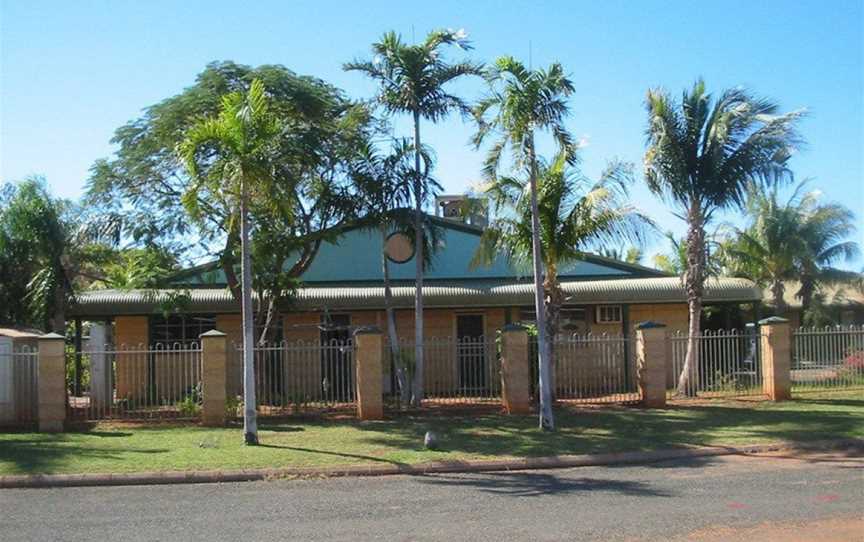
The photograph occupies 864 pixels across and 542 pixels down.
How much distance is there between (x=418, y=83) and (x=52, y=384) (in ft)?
30.9

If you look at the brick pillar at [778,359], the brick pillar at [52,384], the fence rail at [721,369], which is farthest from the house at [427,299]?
the brick pillar at [52,384]

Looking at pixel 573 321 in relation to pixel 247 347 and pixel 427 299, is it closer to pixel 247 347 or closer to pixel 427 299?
pixel 427 299

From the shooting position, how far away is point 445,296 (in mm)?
21984

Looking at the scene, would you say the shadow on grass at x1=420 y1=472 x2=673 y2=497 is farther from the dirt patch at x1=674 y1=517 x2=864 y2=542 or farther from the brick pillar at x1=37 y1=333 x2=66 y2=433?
the brick pillar at x1=37 y1=333 x2=66 y2=433

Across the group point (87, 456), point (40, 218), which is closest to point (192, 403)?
point (87, 456)

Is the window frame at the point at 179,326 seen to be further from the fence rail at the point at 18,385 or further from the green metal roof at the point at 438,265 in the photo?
the fence rail at the point at 18,385

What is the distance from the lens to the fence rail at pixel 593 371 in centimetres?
1992

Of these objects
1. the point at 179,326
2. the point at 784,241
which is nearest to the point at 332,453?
the point at 179,326

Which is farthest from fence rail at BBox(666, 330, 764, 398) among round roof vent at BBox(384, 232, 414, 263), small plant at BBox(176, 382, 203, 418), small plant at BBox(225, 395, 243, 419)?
small plant at BBox(176, 382, 203, 418)

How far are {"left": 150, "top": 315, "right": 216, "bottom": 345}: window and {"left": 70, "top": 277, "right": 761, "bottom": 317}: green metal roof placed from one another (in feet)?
4.28

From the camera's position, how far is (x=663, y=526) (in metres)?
8.41

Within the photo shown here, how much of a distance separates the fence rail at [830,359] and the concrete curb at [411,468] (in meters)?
7.68

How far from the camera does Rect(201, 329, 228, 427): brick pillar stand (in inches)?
650

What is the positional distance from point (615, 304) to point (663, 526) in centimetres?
1463
